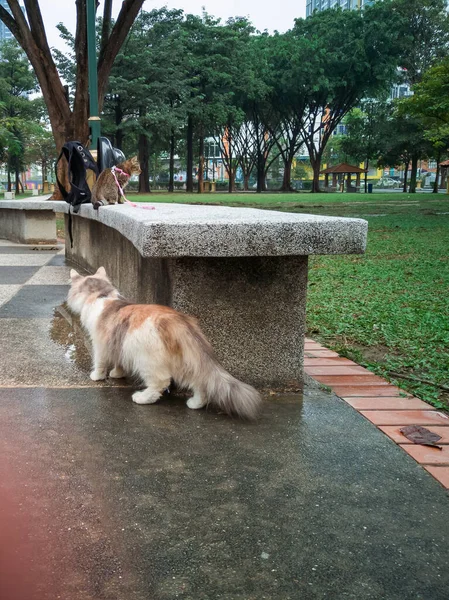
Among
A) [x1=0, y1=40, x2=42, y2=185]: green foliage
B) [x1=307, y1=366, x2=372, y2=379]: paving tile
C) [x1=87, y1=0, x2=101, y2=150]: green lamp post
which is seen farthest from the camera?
[x1=0, y1=40, x2=42, y2=185]: green foliage

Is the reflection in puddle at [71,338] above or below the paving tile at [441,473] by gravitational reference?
below

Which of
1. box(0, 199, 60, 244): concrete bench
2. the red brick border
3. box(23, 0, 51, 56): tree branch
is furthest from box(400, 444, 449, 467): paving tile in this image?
box(23, 0, 51, 56): tree branch

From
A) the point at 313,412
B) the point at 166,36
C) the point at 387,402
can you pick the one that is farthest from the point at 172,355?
the point at 166,36

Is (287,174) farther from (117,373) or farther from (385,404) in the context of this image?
(385,404)

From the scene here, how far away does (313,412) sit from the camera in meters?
3.06

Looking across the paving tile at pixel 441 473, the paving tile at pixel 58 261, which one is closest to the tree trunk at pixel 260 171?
the paving tile at pixel 58 261

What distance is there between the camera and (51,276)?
23.7 ft

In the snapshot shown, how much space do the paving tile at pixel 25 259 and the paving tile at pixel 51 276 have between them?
1.52 ft

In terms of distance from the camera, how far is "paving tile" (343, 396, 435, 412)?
3.17 meters

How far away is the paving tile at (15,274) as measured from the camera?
6805mm

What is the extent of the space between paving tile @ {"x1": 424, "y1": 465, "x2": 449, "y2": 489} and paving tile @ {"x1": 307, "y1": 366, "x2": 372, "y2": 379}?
52.9 inches

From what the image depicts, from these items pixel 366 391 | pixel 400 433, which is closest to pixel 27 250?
pixel 366 391

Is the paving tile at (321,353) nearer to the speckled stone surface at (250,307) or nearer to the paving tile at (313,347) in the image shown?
the paving tile at (313,347)

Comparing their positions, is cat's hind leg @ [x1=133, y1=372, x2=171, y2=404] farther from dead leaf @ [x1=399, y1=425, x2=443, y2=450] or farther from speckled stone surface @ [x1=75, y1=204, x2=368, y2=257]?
dead leaf @ [x1=399, y1=425, x2=443, y2=450]
